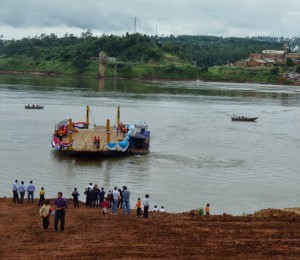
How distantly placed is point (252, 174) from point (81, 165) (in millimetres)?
12368

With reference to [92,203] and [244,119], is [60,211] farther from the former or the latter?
[244,119]

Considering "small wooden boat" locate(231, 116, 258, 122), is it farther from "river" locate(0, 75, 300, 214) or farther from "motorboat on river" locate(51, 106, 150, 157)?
"motorboat on river" locate(51, 106, 150, 157)

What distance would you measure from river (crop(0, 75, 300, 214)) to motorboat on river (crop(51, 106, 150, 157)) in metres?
0.95

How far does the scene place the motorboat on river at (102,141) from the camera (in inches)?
1635

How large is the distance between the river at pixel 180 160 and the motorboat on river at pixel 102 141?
0.95 meters

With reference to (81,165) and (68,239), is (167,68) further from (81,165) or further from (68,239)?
(68,239)

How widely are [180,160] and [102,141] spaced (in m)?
7.21

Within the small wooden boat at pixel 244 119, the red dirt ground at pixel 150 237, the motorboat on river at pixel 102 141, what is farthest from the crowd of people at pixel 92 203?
the small wooden boat at pixel 244 119

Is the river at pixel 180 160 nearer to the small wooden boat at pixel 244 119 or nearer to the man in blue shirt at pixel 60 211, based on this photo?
the small wooden boat at pixel 244 119

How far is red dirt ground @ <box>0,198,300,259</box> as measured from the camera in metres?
15.5

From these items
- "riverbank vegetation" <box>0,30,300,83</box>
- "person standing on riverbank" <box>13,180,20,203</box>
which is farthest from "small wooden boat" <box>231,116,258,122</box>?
"riverbank vegetation" <box>0,30,300,83</box>

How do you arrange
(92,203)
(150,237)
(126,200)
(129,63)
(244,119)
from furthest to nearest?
1. (129,63)
2. (244,119)
3. (92,203)
4. (126,200)
5. (150,237)

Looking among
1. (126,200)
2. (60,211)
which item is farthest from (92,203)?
(60,211)

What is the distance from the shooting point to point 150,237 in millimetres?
17047
